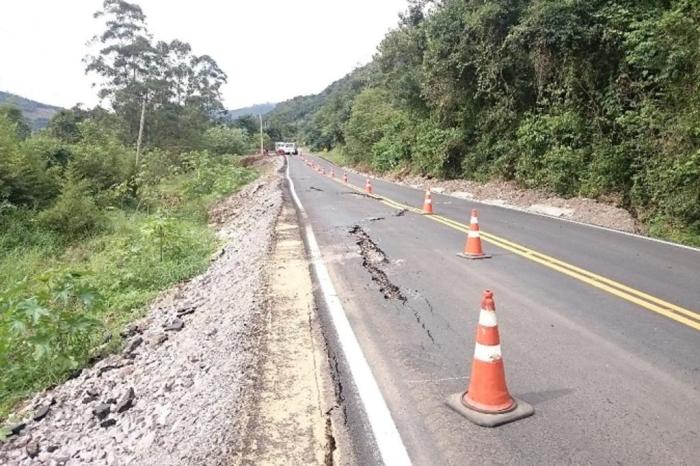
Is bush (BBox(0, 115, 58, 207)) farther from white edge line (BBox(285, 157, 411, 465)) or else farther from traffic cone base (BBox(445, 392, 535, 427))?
traffic cone base (BBox(445, 392, 535, 427))

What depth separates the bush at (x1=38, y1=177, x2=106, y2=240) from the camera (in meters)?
18.6

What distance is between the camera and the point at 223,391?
441 centimetres

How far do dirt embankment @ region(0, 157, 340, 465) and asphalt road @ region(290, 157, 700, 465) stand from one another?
1.51 feet

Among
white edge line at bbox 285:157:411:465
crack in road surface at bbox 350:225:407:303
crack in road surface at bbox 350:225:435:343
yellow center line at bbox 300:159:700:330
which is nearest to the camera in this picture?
white edge line at bbox 285:157:411:465

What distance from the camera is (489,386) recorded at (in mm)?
3803

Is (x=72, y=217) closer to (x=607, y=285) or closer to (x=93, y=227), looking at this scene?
(x=93, y=227)

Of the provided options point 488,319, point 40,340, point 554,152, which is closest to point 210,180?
point 554,152

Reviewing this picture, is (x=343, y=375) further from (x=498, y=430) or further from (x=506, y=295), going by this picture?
(x=506, y=295)

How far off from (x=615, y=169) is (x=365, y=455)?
13759 millimetres

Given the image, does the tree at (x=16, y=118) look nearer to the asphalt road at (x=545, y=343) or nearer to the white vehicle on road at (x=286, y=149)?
the asphalt road at (x=545, y=343)

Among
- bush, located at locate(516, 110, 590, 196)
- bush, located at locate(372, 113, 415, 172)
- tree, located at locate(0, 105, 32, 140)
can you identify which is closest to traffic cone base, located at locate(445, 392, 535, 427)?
bush, located at locate(516, 110, 590, 196)

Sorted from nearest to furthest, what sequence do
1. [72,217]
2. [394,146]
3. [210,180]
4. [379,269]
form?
[379,269]
[72,217]
[210,180]
[394,146]

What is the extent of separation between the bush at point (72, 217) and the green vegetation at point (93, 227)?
0.12ft

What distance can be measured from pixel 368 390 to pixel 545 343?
186 centimetres
